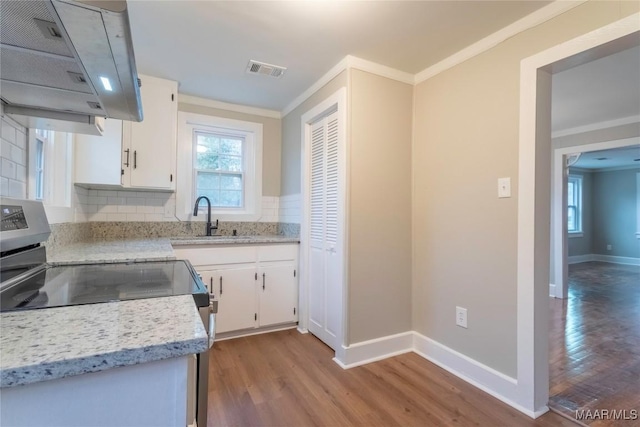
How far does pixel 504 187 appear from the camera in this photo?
6.30 ft

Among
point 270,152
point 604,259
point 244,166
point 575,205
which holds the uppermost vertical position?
point 270,152

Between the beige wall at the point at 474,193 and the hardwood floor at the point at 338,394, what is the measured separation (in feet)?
0.88

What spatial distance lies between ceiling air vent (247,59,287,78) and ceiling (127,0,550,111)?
0.05 meters

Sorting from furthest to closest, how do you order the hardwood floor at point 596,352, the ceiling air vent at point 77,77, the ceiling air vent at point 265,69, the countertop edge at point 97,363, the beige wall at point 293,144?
the beige wall at point 293,144 → the ceiling air vent at point 265,69 → the hardwood floor at point 596,352 → the ceiling air vent at point 77,77 → the countertop edge at point 97,363

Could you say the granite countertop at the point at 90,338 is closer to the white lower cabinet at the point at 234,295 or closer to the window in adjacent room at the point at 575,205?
the white lower cabinet at the point at 234,295

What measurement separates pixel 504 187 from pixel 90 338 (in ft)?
6.88

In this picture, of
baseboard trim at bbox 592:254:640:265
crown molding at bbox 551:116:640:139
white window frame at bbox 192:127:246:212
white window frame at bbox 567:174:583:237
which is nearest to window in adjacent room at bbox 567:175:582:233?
white window frame at bbox 567:174:583:237

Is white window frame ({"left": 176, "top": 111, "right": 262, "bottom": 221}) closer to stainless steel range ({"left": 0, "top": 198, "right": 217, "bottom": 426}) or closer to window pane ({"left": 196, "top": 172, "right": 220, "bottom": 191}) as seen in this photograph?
window pane ({"left": 196, "top": 172, "right": 220, "bottom": 191})

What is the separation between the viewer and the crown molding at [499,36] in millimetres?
1677

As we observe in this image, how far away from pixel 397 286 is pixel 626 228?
808 cm

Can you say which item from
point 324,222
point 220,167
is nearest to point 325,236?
point 324,222

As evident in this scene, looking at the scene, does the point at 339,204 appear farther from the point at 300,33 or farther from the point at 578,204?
the point at 578,204

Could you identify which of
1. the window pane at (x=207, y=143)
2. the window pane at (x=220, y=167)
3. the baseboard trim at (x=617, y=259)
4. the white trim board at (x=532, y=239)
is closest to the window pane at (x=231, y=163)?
the window pane at (x=220, y=167)

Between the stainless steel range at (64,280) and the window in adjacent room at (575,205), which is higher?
the window in adjacent room at (575,205)
